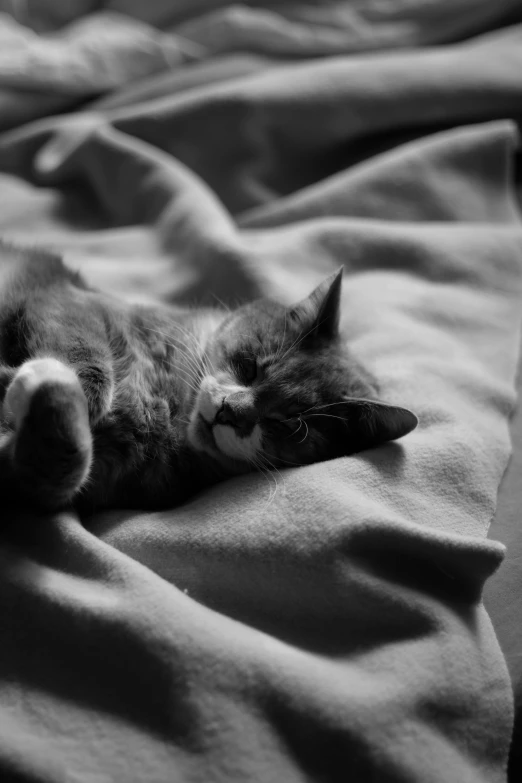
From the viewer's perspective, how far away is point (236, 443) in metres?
1.25

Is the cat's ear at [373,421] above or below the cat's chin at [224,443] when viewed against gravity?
above

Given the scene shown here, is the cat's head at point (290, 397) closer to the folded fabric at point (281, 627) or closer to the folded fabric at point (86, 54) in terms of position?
the folded fabric at point (281, 627)

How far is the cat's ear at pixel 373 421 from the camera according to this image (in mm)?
1182

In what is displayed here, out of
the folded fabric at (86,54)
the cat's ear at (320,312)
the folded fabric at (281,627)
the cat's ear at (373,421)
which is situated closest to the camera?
the folded fabric at (281,627)

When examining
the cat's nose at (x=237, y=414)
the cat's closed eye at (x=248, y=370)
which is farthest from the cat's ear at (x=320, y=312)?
the cat's nose at (x=237, y=414)

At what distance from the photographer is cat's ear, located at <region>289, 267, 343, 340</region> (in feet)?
4.44

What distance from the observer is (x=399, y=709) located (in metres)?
0.86

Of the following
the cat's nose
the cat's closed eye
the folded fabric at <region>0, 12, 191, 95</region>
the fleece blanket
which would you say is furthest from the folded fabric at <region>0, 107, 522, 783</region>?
the folded fabric at <region>0, 12, 191, 95</region>

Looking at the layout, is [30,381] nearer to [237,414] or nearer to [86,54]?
[237,414]

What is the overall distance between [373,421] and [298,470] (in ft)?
0.61

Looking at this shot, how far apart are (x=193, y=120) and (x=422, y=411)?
1.28m

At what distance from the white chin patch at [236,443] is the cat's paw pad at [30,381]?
305 mm

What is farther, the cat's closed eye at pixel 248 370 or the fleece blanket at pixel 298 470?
→ the cat's closed eye at pixel 248 370

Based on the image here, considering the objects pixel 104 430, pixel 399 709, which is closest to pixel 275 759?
pixel 399 709
